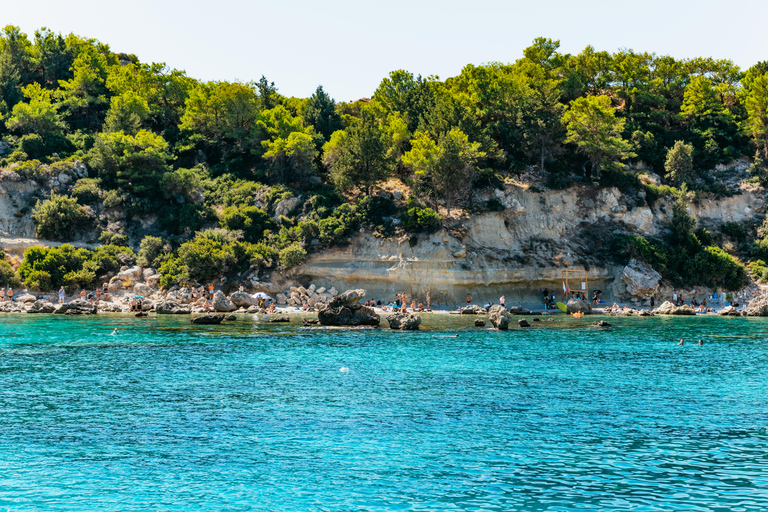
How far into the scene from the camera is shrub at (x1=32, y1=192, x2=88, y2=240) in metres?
63.0

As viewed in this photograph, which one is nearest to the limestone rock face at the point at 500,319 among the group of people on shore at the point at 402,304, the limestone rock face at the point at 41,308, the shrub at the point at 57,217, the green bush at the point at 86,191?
the group of people on shore at the point at 402,304

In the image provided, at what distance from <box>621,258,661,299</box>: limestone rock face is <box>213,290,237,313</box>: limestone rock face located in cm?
3693

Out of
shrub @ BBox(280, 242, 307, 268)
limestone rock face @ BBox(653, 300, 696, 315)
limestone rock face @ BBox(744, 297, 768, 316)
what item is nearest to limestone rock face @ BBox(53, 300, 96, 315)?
shrub @ BBox(280, 242, 307, 268)

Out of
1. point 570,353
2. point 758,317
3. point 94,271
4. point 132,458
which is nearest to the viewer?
point 132,458

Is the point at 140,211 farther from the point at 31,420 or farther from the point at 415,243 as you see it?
the point at 31,420

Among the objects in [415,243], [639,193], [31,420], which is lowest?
[31,420]

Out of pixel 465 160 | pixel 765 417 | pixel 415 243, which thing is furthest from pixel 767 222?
pixel 765 417

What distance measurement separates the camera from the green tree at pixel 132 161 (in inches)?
2694

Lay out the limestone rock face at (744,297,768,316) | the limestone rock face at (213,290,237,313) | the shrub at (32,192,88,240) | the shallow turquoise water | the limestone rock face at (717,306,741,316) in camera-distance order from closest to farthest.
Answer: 1. the shallow turquoise water
2. the limestone rock face at (213,290,237,313)
3. the limestone rock face at (744,297,768,316)
4. the limestone rock face at (717,306,741,316)
5. the shrub at (32,192,88,240)

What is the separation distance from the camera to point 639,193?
67.2 meters

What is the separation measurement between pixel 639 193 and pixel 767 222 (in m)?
13.0

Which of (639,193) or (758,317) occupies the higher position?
(639,193)

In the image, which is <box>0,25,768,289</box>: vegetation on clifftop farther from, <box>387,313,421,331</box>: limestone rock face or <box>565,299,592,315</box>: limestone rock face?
<box>387,313,421,331</box>: limestone rock face

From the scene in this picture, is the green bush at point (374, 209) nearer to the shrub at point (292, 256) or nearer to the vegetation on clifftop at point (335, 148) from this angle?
the vegetation on clifftop at point (335, 148)
